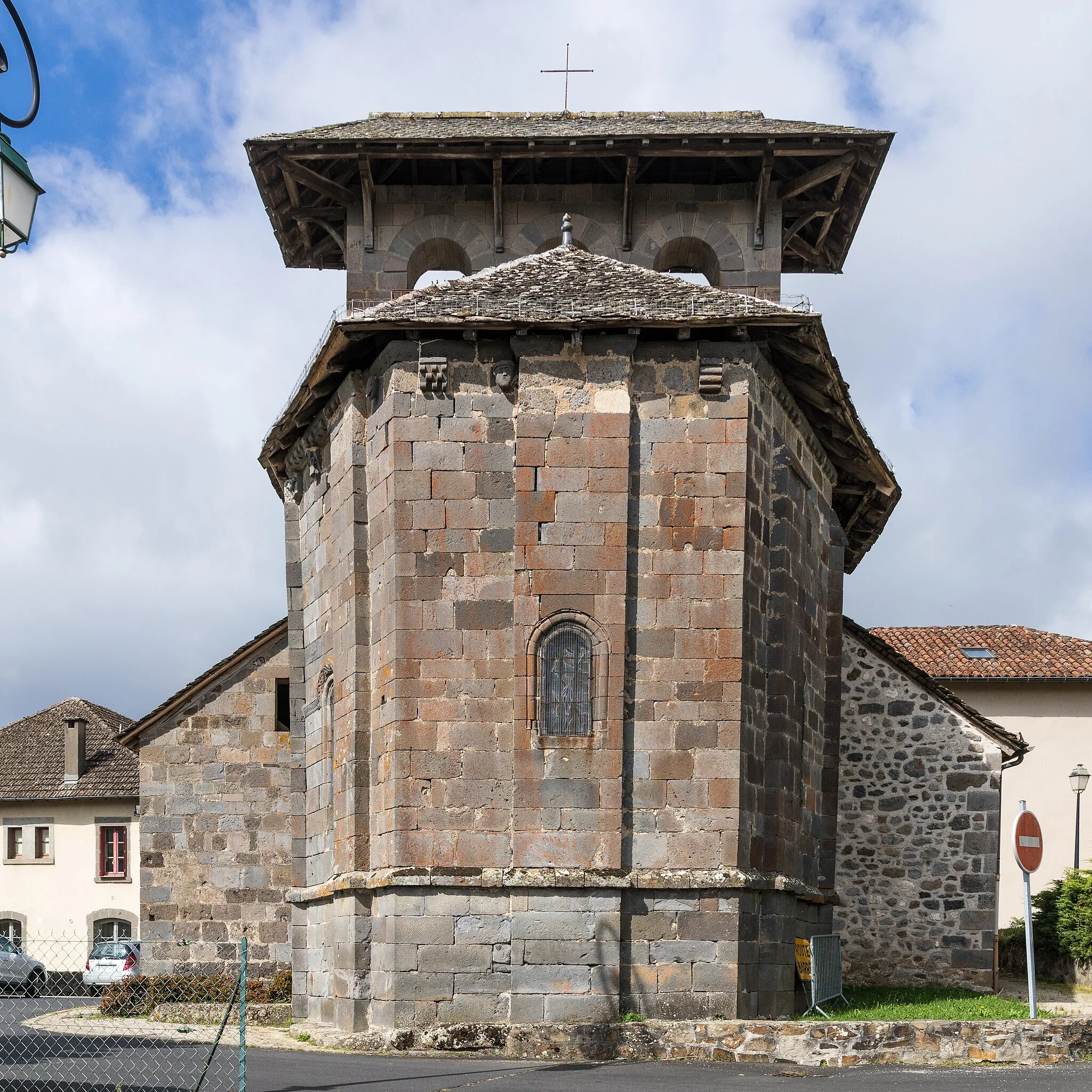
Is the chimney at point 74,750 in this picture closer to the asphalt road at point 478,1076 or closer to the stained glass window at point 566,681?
the asphalt road at point 478,1076

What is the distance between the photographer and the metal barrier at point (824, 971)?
47.5 ft

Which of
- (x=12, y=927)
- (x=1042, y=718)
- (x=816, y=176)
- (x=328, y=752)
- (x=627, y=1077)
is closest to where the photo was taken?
(x=627, y=1077)

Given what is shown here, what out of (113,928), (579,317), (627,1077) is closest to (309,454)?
(579,317)

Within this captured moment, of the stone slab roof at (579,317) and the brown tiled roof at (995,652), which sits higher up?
the stone slab roof at (579,317)

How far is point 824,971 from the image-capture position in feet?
49.2

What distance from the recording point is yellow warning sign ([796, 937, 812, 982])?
47.3 feet

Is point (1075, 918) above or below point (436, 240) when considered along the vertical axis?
below

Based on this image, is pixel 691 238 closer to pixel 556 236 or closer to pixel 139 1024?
pixel 556 236

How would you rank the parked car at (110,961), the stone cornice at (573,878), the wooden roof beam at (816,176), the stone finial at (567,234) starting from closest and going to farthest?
the stone cornice at (573,878), the stone finial at (567,234), the wooden roof beam at (816,176), the parked car at (110,961)

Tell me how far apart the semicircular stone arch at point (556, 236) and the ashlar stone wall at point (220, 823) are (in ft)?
19.4

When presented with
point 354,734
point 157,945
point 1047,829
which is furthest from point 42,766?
point 354,734

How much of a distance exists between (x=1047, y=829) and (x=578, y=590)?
1009 inches

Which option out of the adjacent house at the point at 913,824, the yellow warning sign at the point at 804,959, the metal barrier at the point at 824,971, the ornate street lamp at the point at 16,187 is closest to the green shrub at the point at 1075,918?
the adjacent house at the point at 913,824

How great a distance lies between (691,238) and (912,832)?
800 cm
